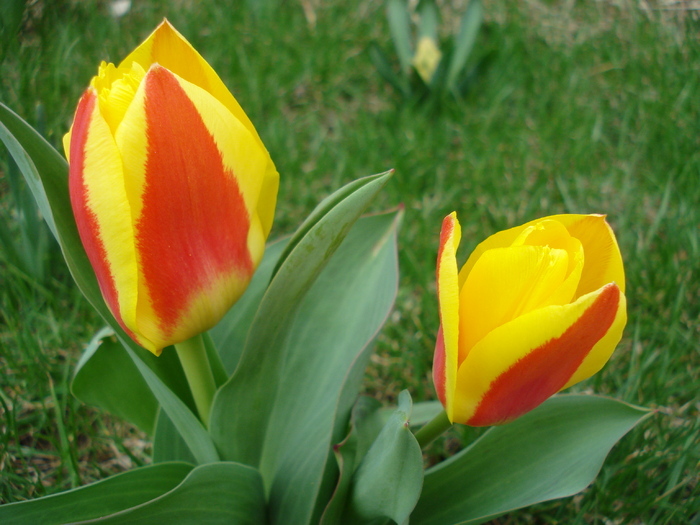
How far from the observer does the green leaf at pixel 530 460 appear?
75 cm

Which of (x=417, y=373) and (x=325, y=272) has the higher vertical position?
(x=325, y=272)

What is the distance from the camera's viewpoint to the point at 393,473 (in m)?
0.65

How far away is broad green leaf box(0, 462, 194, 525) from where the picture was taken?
660 millimetres

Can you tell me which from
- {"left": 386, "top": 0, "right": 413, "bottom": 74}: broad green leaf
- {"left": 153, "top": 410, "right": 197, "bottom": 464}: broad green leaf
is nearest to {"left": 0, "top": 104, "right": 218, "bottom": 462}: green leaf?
{"left": 153, "top": 410, "right": 197, "bottom": 464}: broad green leaf

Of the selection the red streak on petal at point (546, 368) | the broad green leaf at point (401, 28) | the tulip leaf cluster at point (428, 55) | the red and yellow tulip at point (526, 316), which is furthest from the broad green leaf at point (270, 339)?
the broad green leaf at point (401, 28)

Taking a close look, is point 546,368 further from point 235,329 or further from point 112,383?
point 112,383

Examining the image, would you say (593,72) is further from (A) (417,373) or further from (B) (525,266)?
(B) (525,266)

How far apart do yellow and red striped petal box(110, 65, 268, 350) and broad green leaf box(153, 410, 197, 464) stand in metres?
0.28

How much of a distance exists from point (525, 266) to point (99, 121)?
39cm

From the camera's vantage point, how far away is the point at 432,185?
1.85 metres

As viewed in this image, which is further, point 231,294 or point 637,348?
point 637,348

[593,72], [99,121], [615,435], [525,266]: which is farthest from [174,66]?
[593,72]

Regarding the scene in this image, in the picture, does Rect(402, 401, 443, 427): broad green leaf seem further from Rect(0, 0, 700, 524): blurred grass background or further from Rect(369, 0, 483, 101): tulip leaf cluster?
Rect(369, 0, 483, 101): tulip leaf cluster

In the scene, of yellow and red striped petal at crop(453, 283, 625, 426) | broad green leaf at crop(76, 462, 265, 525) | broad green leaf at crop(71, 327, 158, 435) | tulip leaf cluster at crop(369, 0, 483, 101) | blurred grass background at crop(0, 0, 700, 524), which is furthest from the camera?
tulip leaf cluster at crop(369, 0, 483, 101)
